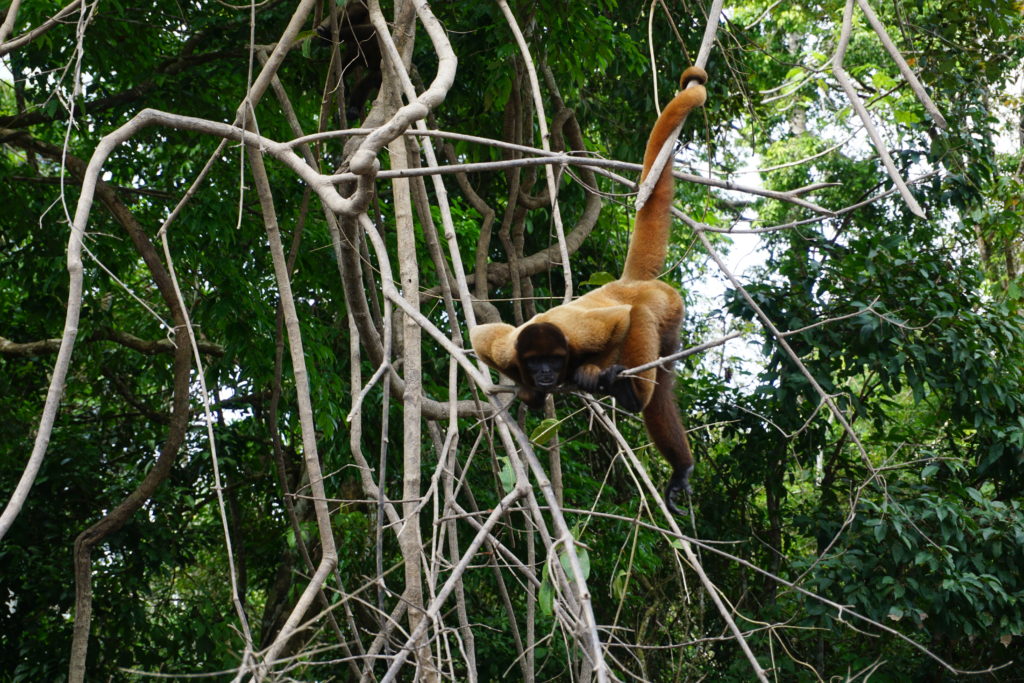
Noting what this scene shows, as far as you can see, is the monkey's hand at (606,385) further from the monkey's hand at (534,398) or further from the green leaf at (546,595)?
the green leaf at (546,595)

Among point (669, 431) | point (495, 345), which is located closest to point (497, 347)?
point (495, 345)

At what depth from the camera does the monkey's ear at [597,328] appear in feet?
10.1

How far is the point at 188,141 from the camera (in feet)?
24.2

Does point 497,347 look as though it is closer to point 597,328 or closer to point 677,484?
point 597,328

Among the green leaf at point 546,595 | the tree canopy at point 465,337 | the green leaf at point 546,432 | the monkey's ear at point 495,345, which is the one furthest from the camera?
the tree canopy at point 465,337

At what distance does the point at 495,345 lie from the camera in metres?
3.37

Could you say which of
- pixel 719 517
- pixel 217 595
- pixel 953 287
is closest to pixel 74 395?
pixel 217 595

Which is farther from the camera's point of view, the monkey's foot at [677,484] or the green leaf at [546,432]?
the monkey's foot at [677,484]

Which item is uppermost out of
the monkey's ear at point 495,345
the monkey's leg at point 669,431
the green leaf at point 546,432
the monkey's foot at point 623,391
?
the monkey's ear at point 495,345

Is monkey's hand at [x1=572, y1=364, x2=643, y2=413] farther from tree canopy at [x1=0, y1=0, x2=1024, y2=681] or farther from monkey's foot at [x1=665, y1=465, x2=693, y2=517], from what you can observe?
tree canopy at [x1=0, y1=0, x2=1024, y2=681]

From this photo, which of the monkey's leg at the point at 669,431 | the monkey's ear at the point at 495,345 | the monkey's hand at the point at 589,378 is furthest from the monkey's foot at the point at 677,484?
the monkey's ear at the point at 495,345

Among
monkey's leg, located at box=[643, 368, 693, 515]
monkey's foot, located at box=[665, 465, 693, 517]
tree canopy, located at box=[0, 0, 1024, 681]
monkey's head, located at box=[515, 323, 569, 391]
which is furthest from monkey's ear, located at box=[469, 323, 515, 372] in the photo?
tree canopy, located at box=[0, 0, 1024, 681]

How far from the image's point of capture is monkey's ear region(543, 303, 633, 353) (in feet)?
10.1

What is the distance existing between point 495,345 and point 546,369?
369 millimetres
